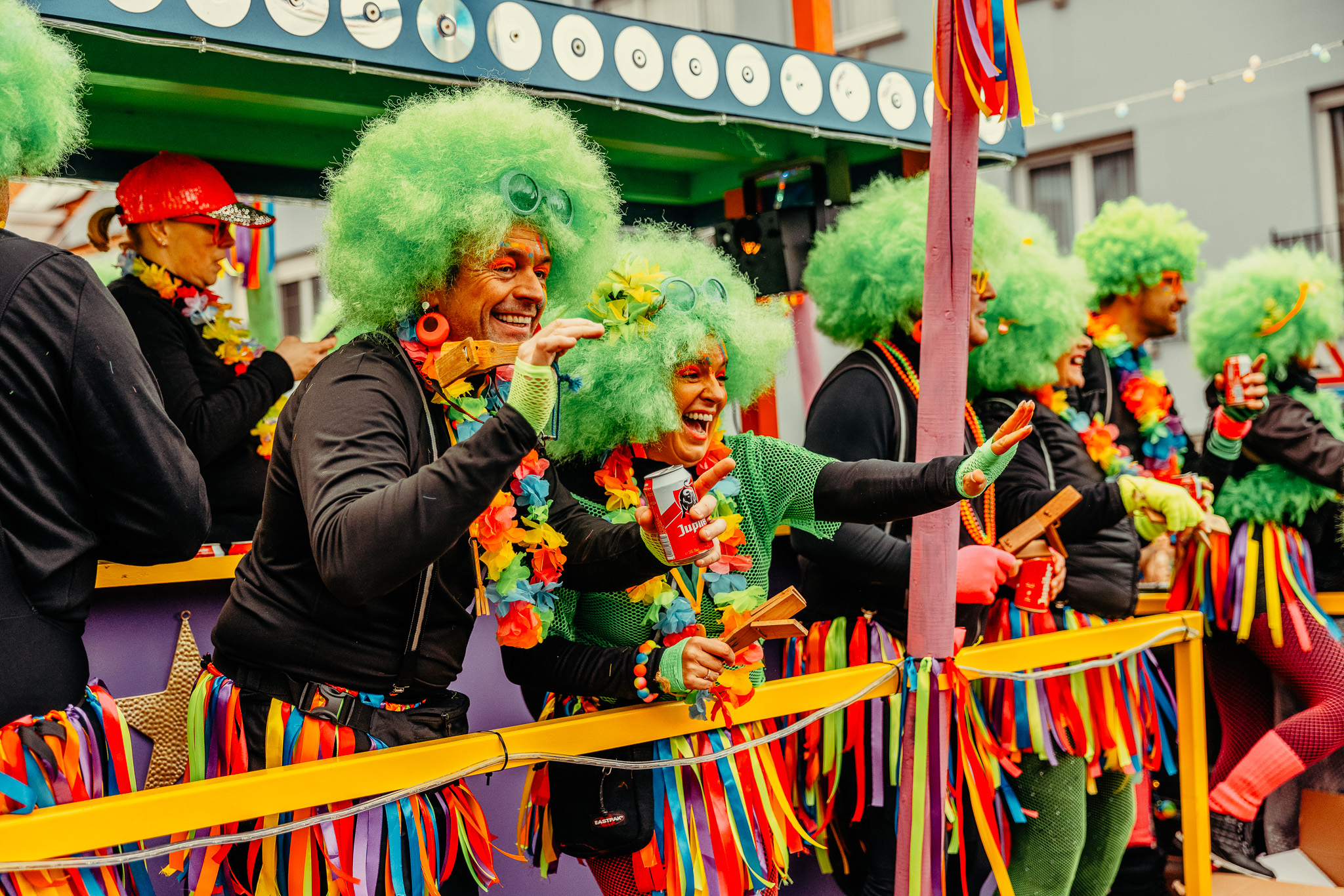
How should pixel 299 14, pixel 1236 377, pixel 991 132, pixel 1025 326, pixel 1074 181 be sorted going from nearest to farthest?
pixel 299 14, pixel 1025 326, pixel 991 132, pixel 1236 377, pixel 1074 181

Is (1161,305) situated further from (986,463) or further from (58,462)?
(58,462)

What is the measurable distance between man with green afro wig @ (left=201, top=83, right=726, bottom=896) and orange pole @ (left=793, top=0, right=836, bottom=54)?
2163mm

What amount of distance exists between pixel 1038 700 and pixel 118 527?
2.29 m

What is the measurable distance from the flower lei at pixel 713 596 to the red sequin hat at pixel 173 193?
5.68ft

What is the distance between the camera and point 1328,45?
8.68 meters

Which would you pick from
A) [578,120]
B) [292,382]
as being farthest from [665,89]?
[292,382]

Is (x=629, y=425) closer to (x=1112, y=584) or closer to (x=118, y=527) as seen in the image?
(x=118, y=527)

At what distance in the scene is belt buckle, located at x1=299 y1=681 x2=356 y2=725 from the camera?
6.32 ft

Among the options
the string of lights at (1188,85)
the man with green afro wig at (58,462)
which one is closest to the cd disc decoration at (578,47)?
the man with green afro wig at (58,462)

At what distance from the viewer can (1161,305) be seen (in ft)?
15.4

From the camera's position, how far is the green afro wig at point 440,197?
217cm

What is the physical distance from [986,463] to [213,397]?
1980mm

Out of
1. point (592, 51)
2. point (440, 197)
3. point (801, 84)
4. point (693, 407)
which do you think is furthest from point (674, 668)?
point (801, 84)

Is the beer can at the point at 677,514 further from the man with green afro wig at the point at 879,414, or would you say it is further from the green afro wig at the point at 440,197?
the man with green afro wig at the point at 879,414
